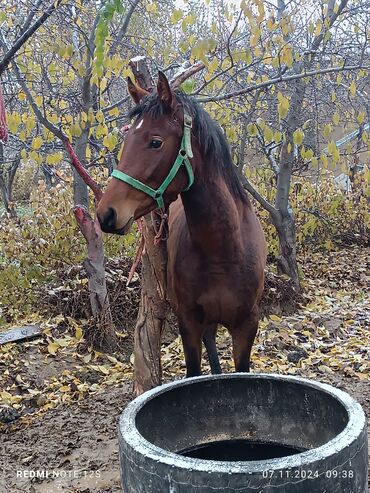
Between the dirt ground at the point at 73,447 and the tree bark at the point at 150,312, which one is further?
the tree bark at the point at 150,312

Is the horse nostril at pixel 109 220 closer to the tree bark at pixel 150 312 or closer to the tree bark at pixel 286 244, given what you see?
the tree bark at pixel 150 312

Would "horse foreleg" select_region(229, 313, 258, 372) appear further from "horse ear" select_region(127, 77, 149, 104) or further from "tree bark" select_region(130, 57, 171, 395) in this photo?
"horse ear" select_region(127, 77, 149, 104)

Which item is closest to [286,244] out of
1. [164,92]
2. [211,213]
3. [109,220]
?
[211,213]

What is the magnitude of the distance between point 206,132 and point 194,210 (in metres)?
0.35

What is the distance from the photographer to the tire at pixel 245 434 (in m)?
1.26

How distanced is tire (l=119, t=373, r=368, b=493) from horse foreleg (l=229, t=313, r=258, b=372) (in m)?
0.78

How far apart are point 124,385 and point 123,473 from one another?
8.65ft

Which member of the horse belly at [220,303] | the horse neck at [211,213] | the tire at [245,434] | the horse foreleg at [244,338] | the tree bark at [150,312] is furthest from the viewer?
the tree bark at [150,312]

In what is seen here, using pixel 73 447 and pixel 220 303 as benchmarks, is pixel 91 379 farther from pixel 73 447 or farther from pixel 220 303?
pixel 220 303

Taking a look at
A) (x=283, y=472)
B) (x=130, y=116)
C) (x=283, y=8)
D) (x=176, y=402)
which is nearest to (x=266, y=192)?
(x=283, y=8)

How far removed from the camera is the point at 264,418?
198cm

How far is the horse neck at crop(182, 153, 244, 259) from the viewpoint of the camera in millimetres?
2453

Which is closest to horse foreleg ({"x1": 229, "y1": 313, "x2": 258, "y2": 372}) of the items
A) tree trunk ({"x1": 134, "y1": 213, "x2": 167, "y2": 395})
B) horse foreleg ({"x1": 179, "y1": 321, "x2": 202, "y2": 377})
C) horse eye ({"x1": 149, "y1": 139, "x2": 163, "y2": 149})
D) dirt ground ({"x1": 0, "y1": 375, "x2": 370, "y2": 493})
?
horse foreleg ({"x1": 179, "y1": 321, "x2": 202, "y2": 377})

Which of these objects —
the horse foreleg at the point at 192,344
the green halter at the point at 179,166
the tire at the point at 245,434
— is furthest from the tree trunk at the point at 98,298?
the tire at the point at 245,434
